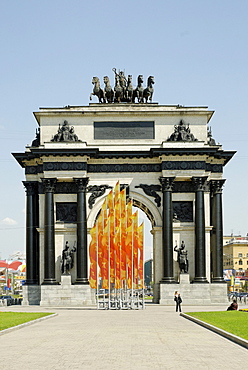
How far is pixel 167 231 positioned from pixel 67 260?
370 inches

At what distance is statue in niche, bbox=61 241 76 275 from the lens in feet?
210

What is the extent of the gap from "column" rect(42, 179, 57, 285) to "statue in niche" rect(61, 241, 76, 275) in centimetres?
94

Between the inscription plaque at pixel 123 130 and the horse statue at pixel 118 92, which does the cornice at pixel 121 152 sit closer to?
the inscription plaque at pixel 123 130

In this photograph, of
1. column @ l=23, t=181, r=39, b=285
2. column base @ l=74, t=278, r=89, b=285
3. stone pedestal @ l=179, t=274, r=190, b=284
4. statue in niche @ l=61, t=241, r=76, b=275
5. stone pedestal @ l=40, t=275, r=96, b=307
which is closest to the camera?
stone pedestal @ l=40, t=275, r=96, b=307

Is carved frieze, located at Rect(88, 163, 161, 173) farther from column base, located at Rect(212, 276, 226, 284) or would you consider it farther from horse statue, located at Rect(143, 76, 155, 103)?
column base, located at Rect(212, 276, 226, 284)

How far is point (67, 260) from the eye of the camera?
64.1 metres

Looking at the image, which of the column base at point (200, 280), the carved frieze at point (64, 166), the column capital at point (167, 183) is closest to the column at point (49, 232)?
the carved frieze at point (64, 166)

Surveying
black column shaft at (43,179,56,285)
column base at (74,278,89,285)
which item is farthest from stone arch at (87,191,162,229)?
column base at (74,278,89,285)

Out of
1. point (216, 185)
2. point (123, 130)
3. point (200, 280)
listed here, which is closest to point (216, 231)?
point (216, 185)

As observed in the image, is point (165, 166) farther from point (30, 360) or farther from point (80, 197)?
point (30, 360)

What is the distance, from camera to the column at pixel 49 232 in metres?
63.5

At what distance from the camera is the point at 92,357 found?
2072 cm

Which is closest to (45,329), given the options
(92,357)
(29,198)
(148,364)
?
(92,357)

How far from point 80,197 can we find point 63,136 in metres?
5.86
